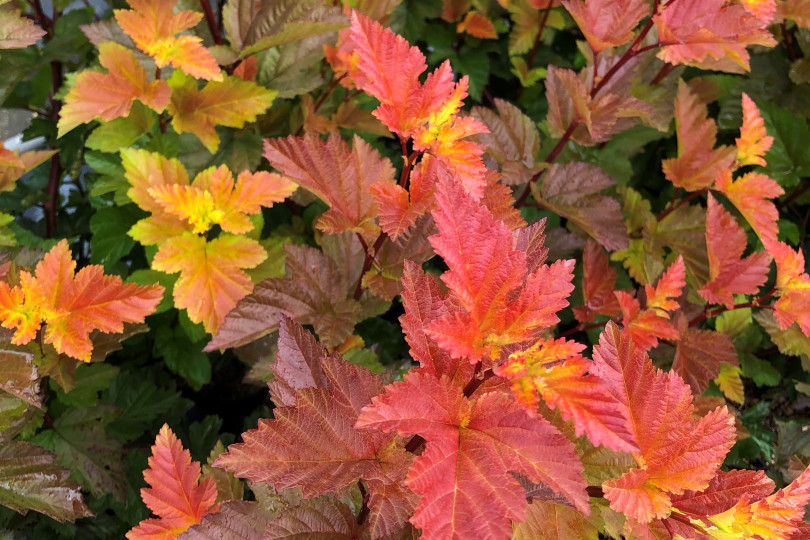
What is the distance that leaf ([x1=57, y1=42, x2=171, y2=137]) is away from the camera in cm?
88

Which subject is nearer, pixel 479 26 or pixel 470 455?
pixel 470 455

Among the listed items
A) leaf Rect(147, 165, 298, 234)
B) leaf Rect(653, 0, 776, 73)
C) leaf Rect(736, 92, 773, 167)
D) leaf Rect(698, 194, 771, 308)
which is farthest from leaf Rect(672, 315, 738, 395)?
leaf Rect(147, 165, 298, 234)

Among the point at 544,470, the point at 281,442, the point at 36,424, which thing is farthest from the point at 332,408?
the point at 36,424

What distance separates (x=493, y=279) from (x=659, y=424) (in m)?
0.22

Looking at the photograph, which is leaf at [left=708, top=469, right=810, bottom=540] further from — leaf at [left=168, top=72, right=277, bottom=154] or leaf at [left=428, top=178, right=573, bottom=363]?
leaf at [left=168, top=72, right=277, bottom=154]

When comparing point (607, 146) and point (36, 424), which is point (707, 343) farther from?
point (36, 424)

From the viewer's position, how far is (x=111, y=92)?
0.91 meters

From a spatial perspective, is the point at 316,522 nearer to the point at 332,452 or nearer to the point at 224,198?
the point at 332,452

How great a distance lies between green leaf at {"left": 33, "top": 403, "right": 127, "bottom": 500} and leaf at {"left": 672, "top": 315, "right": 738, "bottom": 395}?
2.96ft

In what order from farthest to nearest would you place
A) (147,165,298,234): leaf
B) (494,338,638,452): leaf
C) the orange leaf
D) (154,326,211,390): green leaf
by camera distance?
the orange leaf → (154,326,211,390): green leaf → (147,165,298,234): leaf → (494,338,638,452): leaf

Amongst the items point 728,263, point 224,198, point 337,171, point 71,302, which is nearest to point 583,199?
point 728,263

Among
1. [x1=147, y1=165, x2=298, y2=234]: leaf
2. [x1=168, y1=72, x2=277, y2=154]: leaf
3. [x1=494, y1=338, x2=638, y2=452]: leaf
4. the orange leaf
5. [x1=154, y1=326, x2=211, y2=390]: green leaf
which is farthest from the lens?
the orange leaf

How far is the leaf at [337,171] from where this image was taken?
0.76 m

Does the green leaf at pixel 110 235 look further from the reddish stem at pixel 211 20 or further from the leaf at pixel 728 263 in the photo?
the leaf at pixel 728 263
